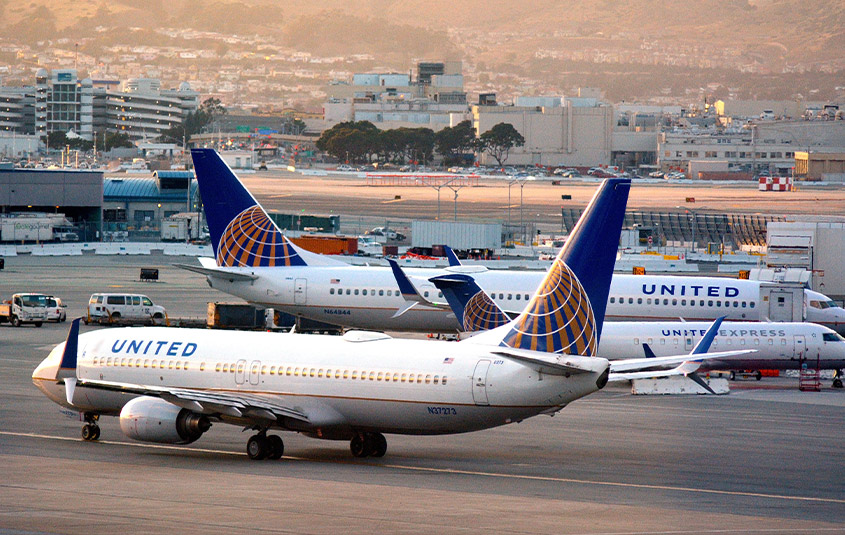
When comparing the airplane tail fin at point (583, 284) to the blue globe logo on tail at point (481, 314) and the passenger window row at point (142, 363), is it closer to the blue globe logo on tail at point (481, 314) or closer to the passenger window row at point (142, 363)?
the passenger window row at point (142, 363)

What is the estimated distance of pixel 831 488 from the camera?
105 ft

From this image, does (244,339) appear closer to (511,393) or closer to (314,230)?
(511,393)

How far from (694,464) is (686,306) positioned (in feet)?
86.7

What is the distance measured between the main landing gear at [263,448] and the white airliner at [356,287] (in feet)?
86.9

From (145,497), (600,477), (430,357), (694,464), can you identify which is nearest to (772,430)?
(694,464)

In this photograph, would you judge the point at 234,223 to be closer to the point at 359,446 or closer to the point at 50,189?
the point at 359,446

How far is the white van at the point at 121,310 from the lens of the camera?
7175cm

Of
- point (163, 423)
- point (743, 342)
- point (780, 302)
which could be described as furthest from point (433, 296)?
point (163, 423)

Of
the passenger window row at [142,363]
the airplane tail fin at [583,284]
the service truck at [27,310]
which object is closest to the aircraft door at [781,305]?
the airplane tail fin at [583,284]

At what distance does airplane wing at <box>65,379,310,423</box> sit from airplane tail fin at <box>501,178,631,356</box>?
20.2ft

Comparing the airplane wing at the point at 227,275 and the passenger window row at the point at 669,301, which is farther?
the airplane wing at the point at 227,275

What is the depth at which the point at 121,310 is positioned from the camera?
72000 mm

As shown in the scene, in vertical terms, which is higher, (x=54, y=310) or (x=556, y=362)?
(x=556, y=362)

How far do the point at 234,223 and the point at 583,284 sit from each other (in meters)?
31.7
